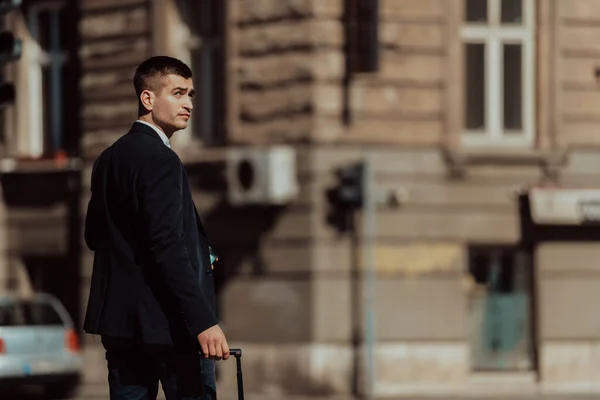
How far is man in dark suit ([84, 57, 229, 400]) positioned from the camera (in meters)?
5.61

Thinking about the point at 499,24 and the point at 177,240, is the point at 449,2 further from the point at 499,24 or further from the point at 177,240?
the point at 177,240

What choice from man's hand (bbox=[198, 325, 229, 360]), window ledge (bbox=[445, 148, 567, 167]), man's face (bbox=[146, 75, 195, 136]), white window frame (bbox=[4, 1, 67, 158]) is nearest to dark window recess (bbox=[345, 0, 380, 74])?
window ledge (bbox=[445, 148, 567, 167])

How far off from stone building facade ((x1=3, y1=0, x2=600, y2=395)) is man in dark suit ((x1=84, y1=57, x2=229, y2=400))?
47.3ft

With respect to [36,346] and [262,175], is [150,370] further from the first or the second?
[262,175]

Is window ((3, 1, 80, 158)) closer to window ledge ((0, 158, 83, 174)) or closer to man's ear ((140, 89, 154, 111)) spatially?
window ledge ((0, 158, 83, 174))

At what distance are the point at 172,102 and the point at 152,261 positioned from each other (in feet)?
1.90

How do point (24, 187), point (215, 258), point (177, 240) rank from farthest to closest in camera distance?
point (24, 187)
point (215, 258)
point (177, 240)

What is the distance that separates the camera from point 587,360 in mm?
21188

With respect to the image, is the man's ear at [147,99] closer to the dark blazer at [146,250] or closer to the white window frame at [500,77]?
the dark blazer at [146,250]

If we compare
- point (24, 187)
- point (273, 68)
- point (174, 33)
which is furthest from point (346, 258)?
point (24, 187)

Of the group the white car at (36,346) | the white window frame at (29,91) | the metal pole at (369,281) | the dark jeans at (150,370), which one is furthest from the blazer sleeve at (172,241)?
the white window frame at (29,91)

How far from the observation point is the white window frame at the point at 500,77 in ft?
70.5

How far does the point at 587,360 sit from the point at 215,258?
620 inches

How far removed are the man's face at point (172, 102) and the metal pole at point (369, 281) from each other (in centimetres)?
1421
